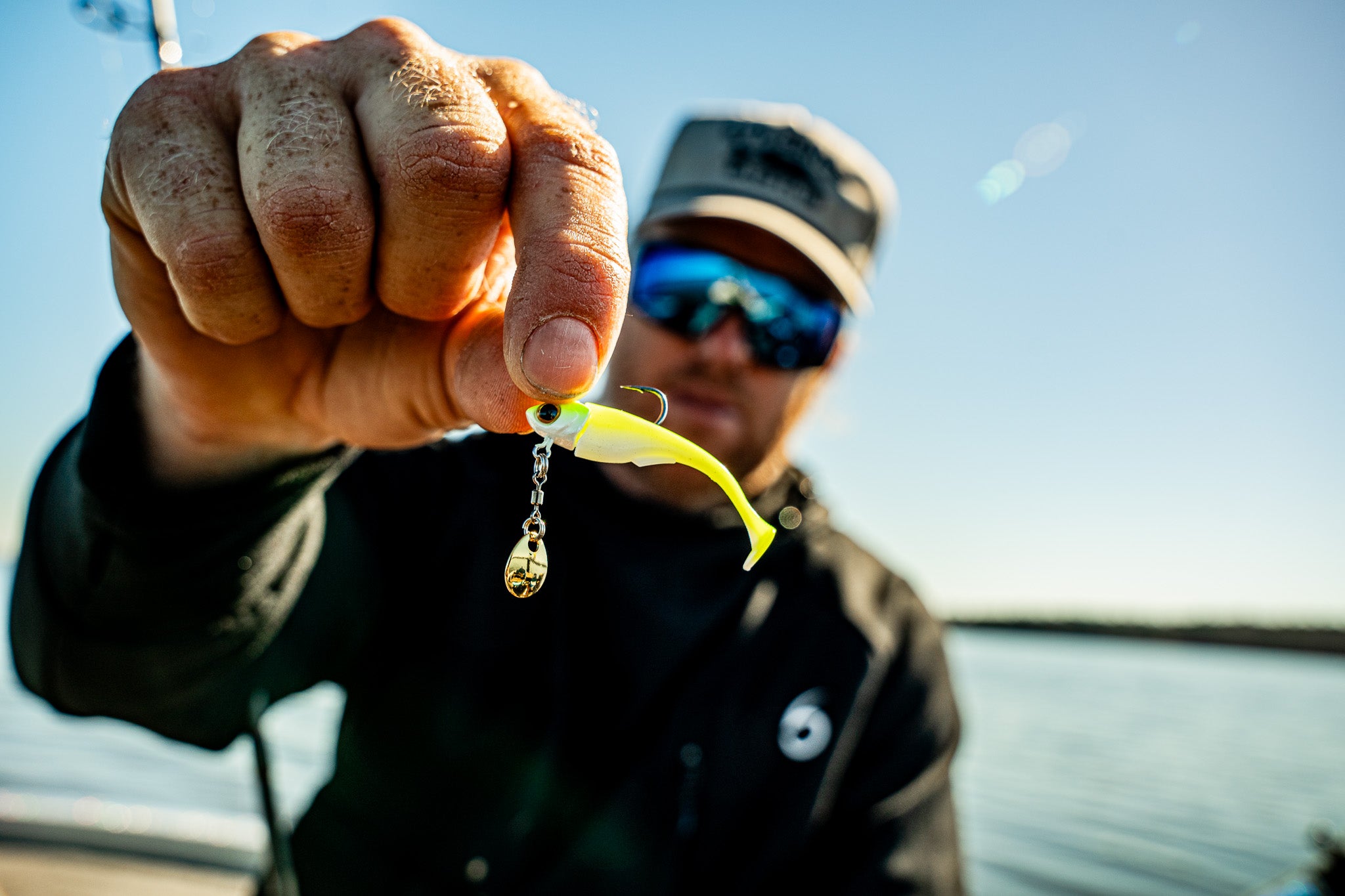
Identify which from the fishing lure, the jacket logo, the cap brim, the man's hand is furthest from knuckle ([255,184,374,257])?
the cap brim

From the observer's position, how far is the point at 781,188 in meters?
4.30

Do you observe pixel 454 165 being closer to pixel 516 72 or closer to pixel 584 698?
pixel 516 72

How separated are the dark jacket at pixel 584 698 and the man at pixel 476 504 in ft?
0.05

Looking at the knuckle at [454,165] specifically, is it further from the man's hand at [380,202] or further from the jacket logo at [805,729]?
the jacket logo at [805,729]

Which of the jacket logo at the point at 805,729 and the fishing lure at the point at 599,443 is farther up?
the fishing lure at the point at 599,443

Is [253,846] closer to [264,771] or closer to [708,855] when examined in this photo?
[264,771]

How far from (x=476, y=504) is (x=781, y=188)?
2561mm

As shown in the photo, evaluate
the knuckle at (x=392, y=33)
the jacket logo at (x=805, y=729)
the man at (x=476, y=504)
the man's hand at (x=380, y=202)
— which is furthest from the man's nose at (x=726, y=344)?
the knuckle at (x=392, y=33)

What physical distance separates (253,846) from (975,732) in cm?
1828

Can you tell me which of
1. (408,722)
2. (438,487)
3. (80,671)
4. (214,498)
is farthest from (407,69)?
(408,722)

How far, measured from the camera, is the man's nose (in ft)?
12.8

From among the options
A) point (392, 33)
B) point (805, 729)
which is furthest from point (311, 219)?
point (805, 729)

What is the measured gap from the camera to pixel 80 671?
201 cm

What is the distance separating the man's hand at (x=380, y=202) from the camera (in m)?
1.10
